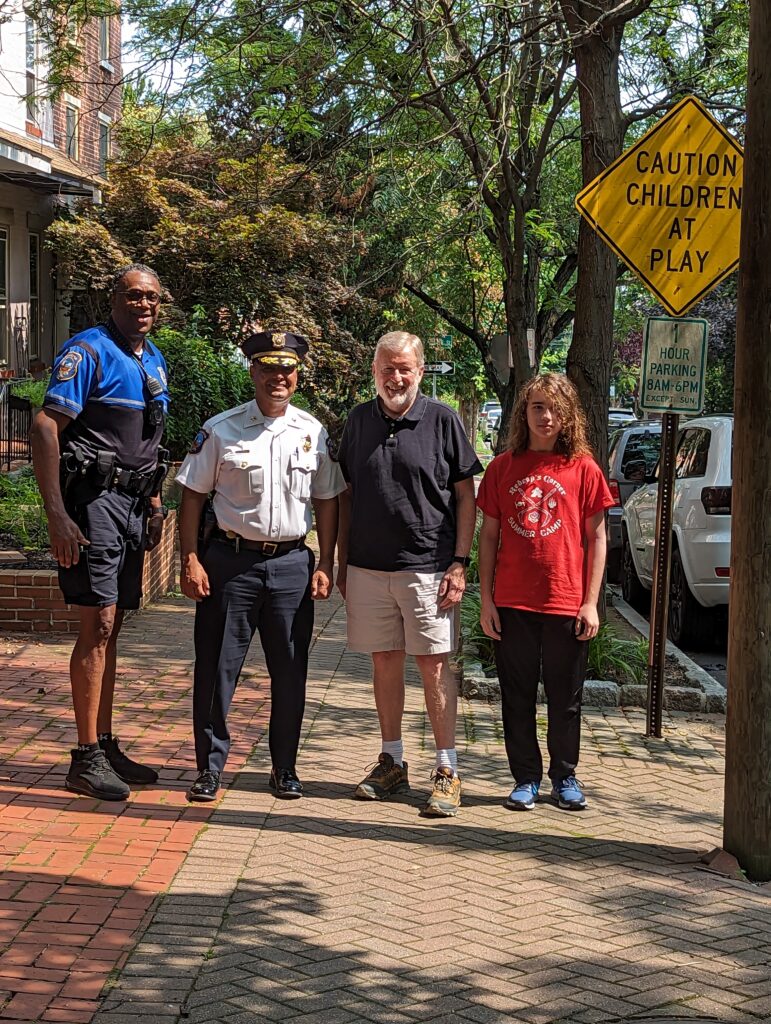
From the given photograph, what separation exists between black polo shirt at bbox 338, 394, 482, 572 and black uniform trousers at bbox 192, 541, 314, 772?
1.25 ft

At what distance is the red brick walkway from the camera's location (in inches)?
164

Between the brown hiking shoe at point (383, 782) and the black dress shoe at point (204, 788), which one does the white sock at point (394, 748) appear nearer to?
the brown hiking shoe at point (383, 782)

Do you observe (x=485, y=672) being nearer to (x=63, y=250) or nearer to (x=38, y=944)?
(x=38, y=944)

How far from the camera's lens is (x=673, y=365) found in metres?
7.91

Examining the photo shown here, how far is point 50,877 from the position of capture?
4957mm

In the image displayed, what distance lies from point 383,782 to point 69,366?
2327 mm

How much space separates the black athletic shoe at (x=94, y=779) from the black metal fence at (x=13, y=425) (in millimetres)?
10930

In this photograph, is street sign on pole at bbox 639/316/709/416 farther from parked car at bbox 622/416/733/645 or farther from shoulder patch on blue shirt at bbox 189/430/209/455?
shoulder patch on blue shirt at bbox 189/430/209/455

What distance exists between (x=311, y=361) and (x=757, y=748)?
13.9 meters

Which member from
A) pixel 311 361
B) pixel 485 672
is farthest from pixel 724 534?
pixel 311 361

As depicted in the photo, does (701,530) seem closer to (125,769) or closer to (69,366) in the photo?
(125,769)

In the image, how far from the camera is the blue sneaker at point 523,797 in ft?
20.1

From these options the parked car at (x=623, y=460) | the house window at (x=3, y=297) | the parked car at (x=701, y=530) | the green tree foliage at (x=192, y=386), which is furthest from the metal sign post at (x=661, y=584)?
the house window at (x=3, y=297)

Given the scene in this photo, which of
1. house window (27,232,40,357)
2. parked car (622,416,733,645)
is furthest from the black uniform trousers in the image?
house window (27,232,40,357)
